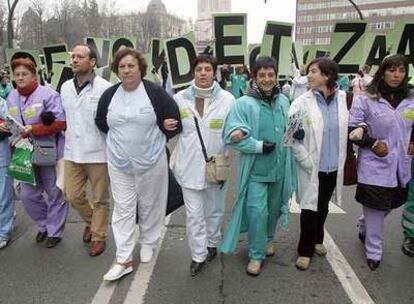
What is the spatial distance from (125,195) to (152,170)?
0.32 metres

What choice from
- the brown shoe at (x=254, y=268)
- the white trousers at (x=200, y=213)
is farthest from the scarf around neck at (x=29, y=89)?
the brown shoe at (x=254, y=268)

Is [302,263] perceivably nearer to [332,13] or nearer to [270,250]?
[270,250]

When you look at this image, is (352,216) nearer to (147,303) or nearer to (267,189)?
(267,189)

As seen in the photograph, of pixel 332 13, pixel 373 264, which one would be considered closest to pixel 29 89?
pixel 373 264

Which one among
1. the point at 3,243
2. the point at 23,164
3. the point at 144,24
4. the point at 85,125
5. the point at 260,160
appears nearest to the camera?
the point at 260,160

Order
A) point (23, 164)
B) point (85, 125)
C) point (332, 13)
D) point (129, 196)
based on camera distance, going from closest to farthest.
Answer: point (129, 196), point (85, 125), point (23, 164), point (332, 13)

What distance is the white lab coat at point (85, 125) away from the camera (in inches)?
173

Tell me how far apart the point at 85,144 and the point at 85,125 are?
172 millimetres

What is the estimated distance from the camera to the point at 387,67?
4.11 m

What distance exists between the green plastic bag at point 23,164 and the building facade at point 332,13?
9337cm

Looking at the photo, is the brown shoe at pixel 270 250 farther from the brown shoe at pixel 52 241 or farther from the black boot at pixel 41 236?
the black boot at pixel 41 236

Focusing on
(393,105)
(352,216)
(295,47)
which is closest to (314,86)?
(393,105)

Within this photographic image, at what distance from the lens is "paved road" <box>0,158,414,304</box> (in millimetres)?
3742

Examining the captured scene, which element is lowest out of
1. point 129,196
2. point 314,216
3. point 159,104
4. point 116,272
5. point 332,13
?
point 116,272
